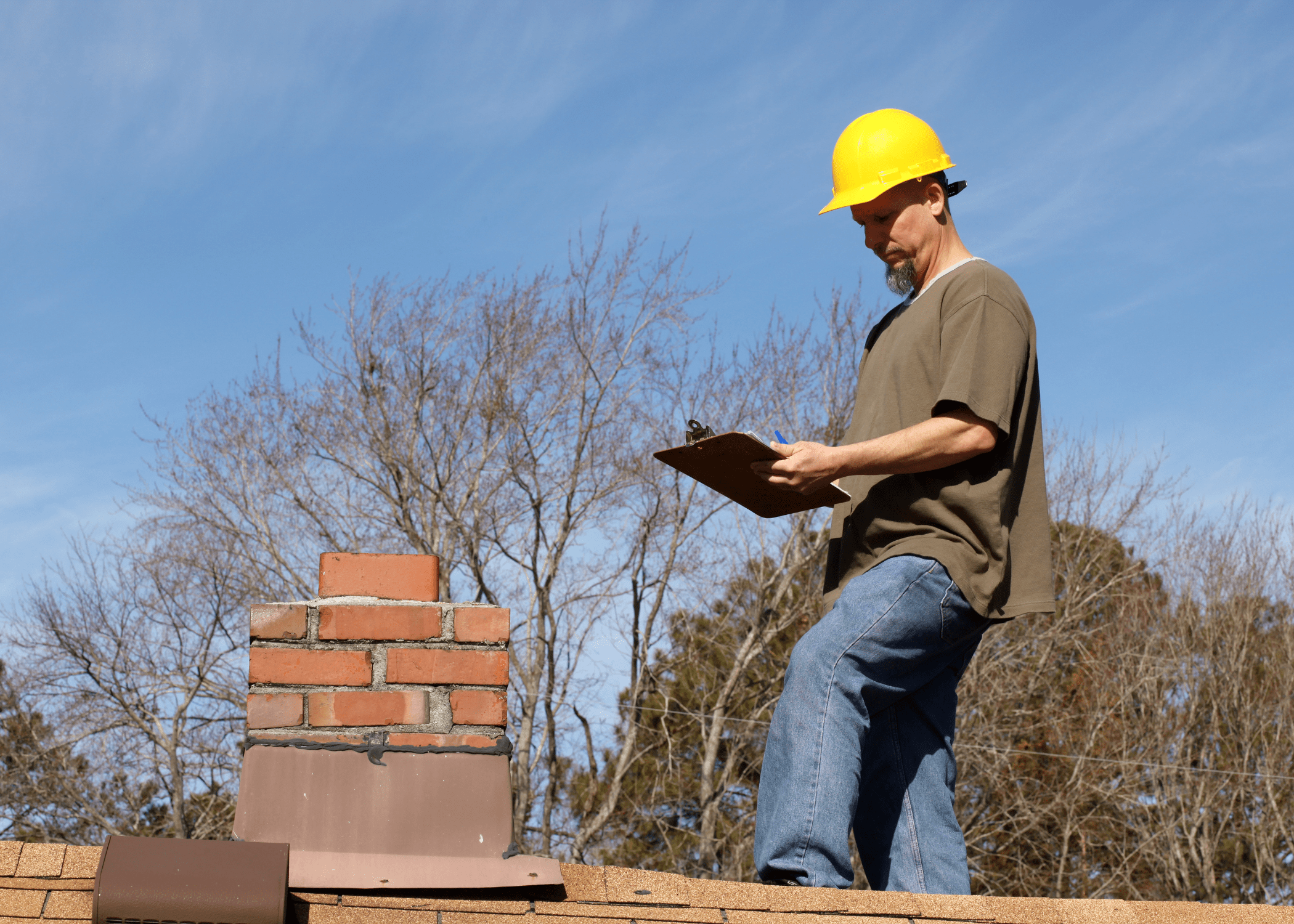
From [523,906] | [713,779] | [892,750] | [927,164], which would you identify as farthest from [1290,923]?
[713,779]

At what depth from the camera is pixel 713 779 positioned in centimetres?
1661

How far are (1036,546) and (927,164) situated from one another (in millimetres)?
839

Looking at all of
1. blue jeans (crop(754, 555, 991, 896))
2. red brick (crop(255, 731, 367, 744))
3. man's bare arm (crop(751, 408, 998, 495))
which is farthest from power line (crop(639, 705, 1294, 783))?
man's bare arm (crop(751, 408, 998, 495))

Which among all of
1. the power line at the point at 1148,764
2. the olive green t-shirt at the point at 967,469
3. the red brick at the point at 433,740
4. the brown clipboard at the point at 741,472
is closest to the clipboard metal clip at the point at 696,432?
the brown clipboard at the point at 741,472

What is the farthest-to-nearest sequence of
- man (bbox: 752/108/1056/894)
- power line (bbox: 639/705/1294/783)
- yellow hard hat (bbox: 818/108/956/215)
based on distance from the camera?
power line (bbox: 639/705/1294/783), yellow hard hat (bbox: 818/108/956/215), man (bbox: 752/108/1056/894)

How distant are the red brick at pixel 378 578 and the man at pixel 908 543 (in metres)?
0.74

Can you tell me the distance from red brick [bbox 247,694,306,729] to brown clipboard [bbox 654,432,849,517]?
85cm

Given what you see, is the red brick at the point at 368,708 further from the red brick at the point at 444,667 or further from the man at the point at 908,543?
the man at the point at 908,543

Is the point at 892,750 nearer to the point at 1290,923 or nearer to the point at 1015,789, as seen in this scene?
the point at 1290,923

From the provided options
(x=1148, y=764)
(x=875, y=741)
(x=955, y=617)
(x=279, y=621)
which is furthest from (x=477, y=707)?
(x=1148, y=764)

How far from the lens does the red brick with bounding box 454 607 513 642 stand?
2316 mm

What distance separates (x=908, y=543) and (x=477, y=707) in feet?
2.99

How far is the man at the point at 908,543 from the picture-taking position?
2.16 metres

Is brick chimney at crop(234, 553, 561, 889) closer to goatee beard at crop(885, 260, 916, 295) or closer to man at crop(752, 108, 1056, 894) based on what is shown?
man at crop(752, 108, 1056, 894)
